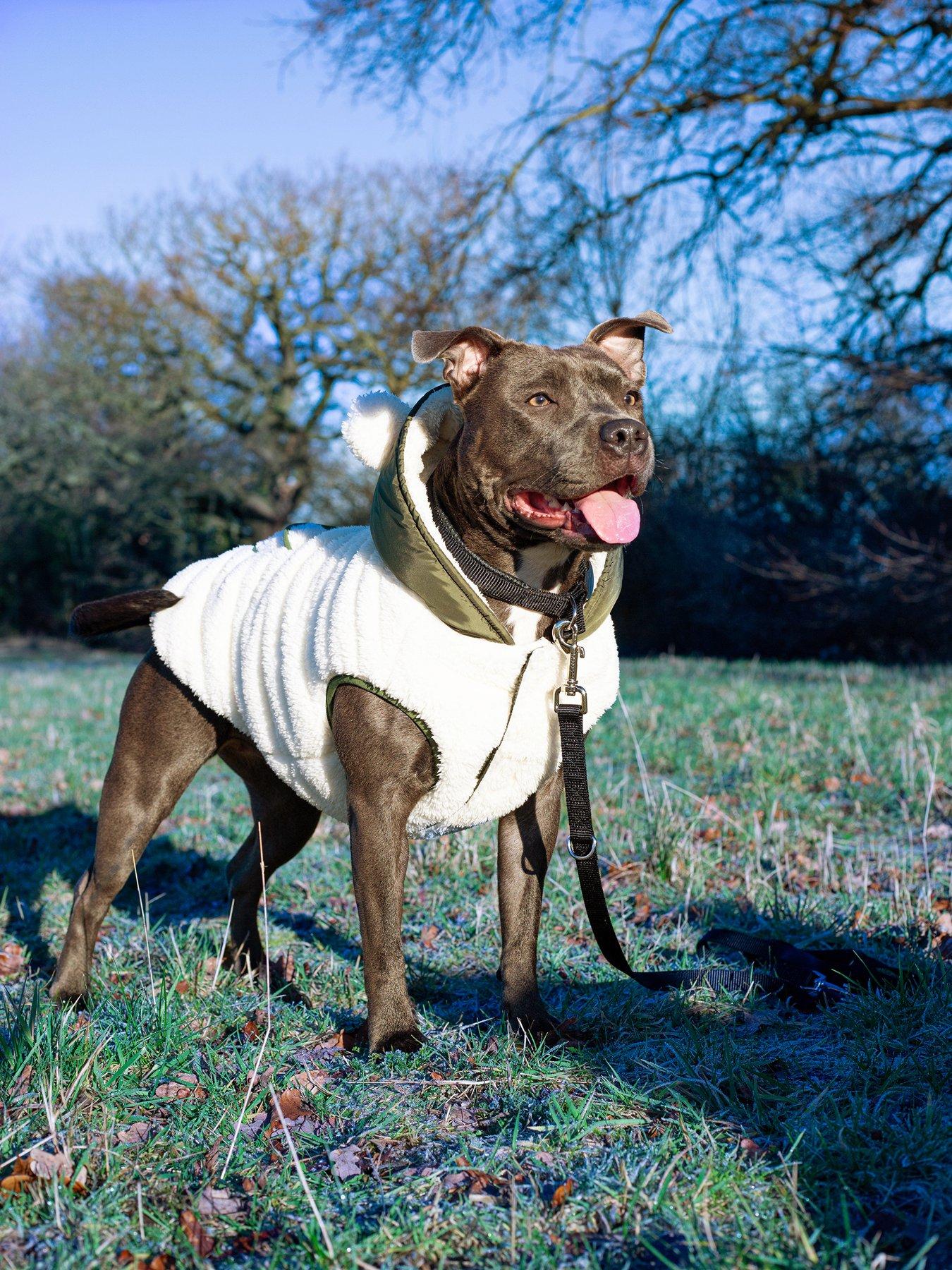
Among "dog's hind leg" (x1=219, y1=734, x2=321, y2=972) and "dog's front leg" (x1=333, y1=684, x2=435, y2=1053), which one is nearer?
"dog's front leg" (x1=333, y1=684, x2=435, y2=1053)

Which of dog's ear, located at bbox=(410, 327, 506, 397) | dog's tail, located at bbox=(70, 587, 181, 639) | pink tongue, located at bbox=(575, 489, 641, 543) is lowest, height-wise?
dog's tail, located at bbox=(70, 587, 181, 639)

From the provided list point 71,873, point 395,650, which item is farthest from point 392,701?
point 71,873

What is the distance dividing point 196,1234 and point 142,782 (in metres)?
1.64

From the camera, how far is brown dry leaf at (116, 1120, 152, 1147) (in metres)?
2.18

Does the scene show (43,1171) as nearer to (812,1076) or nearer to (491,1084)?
(491,1084)

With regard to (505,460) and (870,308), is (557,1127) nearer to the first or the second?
(505,460)

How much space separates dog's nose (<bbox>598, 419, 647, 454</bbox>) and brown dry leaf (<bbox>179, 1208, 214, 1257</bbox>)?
189 cm

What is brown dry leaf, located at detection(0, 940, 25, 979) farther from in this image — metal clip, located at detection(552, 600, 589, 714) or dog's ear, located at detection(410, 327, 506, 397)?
dog's ear, located at detection(410, 327, 506, 397)

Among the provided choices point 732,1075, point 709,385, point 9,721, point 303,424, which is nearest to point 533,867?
point 732,1075

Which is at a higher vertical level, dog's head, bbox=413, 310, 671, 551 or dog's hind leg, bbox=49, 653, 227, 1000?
dog's head, bbox=413, 310, 671, 551

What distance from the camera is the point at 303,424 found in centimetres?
2511

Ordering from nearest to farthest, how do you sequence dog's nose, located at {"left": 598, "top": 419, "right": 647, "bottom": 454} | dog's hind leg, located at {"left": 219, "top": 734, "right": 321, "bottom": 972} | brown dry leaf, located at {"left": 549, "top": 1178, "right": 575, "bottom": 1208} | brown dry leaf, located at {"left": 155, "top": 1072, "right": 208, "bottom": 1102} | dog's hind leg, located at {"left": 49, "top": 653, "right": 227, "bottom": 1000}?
brown dry leaf, located at {"left": 549, "top": 1178, "right": 575, "bottom": 1208}
brown dry leaf, located at {"left": 155, "top": 1072, "right": 208, "bottom": 1102}
dog's nose, located at {"left": 598, "top": 419, "right": 647, "bottom": 454}
dog's hind leg, located at {"left": 49, "top": 653, "right": 227, "bottom": 1000}
dog's hind leg, located at {"left": 219, "top": 734, "right": 321, "bottom": 972}

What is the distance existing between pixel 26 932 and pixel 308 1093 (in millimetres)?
1965

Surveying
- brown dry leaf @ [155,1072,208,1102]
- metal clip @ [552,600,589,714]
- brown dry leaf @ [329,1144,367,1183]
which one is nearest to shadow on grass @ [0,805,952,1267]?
brown dry leaf @ [329,1144,367,1183]
